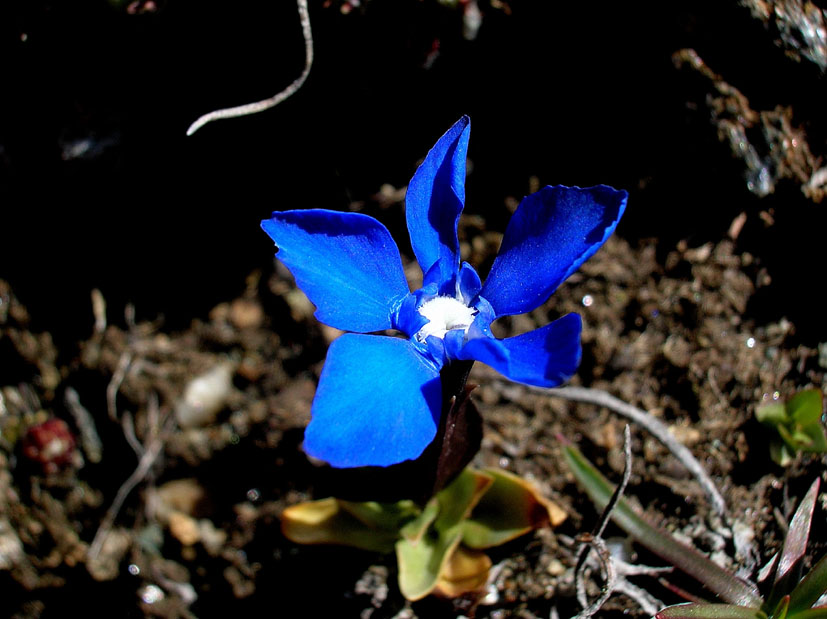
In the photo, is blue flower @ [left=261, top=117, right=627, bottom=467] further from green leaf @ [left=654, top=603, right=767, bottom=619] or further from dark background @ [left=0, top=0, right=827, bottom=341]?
dark background @ [left=0, top=0, right=827, bottom=341]

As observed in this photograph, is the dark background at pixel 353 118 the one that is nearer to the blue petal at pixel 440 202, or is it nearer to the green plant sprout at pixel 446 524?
the blue petal at pixel 440 202

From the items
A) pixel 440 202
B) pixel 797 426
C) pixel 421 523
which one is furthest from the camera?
pixel 797 426

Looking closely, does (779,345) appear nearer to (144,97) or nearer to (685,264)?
(685,264)

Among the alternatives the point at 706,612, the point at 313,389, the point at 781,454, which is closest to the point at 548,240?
the point at 706,612

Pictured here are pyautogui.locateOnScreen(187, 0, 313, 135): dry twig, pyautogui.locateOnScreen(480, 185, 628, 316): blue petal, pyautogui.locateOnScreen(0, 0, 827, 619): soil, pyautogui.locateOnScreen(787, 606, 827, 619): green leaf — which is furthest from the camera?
pyautogui.locateOnScreen(0, 0, 827, 619): soil

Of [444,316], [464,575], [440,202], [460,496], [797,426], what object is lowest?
[464,575]

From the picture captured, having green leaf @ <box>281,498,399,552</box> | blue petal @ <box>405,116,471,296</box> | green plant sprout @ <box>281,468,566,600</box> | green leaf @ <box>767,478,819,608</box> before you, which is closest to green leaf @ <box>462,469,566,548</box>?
green plant sprout @ <box>281,468,566,600</box>

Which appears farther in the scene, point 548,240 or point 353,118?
point 353,118

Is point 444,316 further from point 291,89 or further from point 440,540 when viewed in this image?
point 291,89
